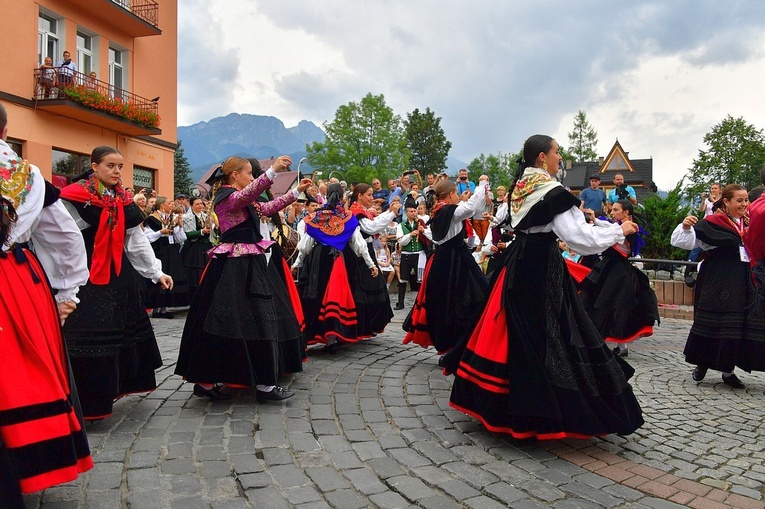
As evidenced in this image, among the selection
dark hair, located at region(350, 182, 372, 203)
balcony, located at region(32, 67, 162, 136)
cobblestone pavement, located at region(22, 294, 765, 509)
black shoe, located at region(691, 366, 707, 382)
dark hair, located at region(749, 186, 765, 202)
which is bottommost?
cobblestone pavement, located at region(22, 294, 765, 509)

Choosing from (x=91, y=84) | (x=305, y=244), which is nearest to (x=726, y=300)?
(x=305, y=244)

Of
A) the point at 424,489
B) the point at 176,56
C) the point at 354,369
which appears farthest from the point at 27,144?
the point at 424,489

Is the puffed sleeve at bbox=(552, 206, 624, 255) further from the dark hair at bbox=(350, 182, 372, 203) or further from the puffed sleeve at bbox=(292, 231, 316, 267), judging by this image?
the puffed sleeve at bbox=(292, 231, 316, 267)

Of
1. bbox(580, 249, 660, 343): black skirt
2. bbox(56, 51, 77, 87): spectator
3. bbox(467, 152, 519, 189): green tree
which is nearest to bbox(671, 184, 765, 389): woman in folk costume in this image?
bbox(580, 249, 660, 343): black skirt

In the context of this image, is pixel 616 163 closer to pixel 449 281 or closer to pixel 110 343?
pixel 449 281

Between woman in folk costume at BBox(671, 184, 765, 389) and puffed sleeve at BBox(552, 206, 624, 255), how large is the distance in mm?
2318

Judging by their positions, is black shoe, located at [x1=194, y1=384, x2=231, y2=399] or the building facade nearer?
black shoe, located at [x1=194, y1=384, x2=231, y2=399]

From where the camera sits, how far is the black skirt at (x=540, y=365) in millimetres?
3705

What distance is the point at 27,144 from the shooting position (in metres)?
16.9

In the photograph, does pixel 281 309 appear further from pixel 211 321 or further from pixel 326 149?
pixel 326 149

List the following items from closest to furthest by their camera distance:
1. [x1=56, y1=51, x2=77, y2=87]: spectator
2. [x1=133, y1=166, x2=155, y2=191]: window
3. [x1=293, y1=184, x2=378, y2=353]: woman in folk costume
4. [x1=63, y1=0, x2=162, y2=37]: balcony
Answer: [x1=293, y1=184, x2=378, y2=353]: woman in folk costume, [x1=56, y1=51, x2=77, y2=87]: spectator, [x1=63, y1=0, x2=162, y2=37]: balcony, [x1=133, y1=166, x2=155, y2=191]: window

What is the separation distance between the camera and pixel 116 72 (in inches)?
825

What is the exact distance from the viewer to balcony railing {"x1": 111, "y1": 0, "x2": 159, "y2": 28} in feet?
69.7

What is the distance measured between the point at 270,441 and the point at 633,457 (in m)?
2.38
